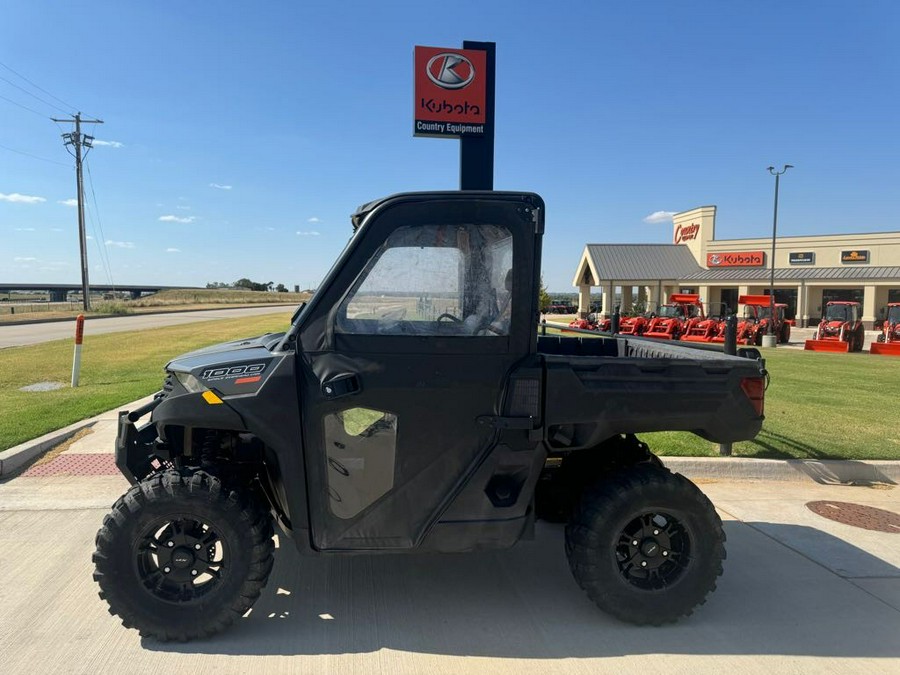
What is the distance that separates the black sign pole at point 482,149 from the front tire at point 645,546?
7369mm

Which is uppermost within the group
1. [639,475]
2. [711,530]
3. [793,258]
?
[793,258]

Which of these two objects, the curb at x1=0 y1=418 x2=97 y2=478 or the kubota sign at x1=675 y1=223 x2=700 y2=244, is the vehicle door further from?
the kubota sign at x1=675 y1=223 x2=700 y2=244

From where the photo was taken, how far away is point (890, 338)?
2233cm

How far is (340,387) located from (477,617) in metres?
1.46

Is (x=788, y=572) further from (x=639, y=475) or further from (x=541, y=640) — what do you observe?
(x=541, y=640)

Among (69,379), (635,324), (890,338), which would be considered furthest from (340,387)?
(635,324)

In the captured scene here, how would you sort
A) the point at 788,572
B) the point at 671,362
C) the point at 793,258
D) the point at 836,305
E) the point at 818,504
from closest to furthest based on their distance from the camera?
the point at 671,362 → the point at 788,572 → the point at 818,504 → the point at 836,305 → the point at 793,258

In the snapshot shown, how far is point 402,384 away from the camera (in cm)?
288

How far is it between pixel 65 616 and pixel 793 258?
49.4 m

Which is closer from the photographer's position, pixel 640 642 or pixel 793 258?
pixel 640 642

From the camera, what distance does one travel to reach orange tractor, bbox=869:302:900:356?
19.9 meters

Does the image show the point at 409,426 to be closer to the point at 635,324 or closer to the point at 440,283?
the point at 440,283

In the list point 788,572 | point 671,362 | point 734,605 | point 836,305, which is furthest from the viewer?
point 836,305

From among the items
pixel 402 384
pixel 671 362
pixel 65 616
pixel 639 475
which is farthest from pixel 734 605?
pixel 65 616
